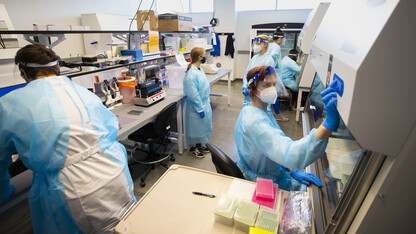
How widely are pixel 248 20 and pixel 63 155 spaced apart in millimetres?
6616

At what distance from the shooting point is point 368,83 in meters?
0.50

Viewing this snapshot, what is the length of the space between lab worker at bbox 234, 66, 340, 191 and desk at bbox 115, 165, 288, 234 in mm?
260

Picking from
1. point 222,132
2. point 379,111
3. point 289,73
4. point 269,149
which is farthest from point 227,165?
point 289,73

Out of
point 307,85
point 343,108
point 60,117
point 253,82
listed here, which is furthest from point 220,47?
point 343,108

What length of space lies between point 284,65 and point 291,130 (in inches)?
55.0

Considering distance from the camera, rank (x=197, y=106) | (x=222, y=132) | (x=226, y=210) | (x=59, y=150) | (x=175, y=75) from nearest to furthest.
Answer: (x=226, y=210), (x=59, y=150), (x=197, y=106), (x=175, y=75), (x=222, y=132)

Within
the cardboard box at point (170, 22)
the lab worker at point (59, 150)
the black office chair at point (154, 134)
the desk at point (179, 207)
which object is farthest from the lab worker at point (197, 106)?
the desk at point (179, 207)

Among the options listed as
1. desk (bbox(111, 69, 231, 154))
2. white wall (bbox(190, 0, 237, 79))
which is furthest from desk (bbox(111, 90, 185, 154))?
white wall (bbox(190, 0, 237, 79))

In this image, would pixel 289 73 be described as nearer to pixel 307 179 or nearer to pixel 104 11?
pixel 307 179

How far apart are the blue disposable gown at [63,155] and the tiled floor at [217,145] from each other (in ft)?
3.11

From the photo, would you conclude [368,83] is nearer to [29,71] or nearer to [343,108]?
[343,108]

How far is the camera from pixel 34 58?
1.27 m

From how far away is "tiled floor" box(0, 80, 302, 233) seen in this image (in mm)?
1963

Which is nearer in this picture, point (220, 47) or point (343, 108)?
point (343, 108)
